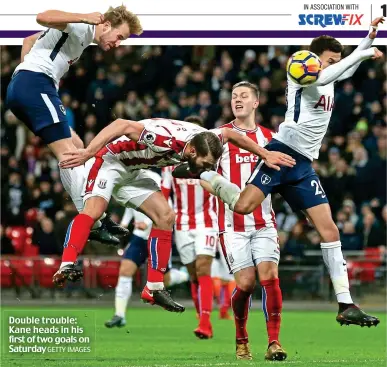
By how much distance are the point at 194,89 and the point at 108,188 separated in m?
12.0

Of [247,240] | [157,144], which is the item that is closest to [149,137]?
[157,144]

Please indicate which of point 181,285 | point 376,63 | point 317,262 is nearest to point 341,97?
point 376,63

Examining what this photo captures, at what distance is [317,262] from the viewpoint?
2009 centimetres

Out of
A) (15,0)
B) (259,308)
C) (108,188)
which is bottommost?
(259,308)

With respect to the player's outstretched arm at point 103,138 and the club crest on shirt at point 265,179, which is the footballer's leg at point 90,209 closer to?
the player's outstretched arm at point 103,138

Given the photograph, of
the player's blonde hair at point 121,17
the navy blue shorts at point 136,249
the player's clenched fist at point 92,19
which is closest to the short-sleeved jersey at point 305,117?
the player's blonde hair at point 121,17

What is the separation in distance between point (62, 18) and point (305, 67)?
2341mm

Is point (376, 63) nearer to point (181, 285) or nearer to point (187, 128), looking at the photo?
point (181, 285)

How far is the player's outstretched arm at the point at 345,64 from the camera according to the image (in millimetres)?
9992

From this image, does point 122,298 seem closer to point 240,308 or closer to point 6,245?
point 240,308

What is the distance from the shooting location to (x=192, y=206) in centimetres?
1490

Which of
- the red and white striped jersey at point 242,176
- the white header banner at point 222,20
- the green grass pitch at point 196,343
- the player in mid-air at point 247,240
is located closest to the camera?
the green grass pitch at point 196,343

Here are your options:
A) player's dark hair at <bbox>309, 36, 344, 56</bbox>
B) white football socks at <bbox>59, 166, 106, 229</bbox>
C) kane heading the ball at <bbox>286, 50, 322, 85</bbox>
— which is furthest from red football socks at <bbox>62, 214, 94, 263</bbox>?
player's dark hair at <bbox>309, 36, 344, 56</bbox>

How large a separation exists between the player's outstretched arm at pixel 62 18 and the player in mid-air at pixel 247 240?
2276 millimetres
